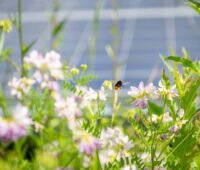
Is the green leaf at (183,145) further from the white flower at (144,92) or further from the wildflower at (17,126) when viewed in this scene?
the wildflower at (17,126)

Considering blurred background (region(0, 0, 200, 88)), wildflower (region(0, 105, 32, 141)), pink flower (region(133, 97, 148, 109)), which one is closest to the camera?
wildflower (region(0, 105, 32, 141))

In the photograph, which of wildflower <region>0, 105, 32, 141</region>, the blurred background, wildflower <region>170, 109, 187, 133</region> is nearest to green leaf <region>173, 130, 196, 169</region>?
wildflower <region>170, 109, 187, 133</region>

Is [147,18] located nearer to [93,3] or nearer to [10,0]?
[93,3]

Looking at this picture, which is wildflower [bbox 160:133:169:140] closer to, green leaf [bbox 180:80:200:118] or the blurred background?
green leaf [bbox 180:80:200:118]

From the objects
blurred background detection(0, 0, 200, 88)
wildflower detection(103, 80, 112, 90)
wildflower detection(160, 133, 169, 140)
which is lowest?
wildflower detection(160, 133, 169, 140)

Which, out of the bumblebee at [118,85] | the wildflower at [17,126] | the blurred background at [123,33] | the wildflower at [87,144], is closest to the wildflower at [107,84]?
the bumblebee at [118,85]

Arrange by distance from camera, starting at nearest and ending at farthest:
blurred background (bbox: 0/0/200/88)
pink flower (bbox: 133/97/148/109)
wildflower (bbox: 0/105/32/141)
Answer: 1. wildflower (bbox: 0/105/32/141)
2. pink flower (bbox: 133/97/148/109)
3. blurred background (bbox: 0/0/200/88)
